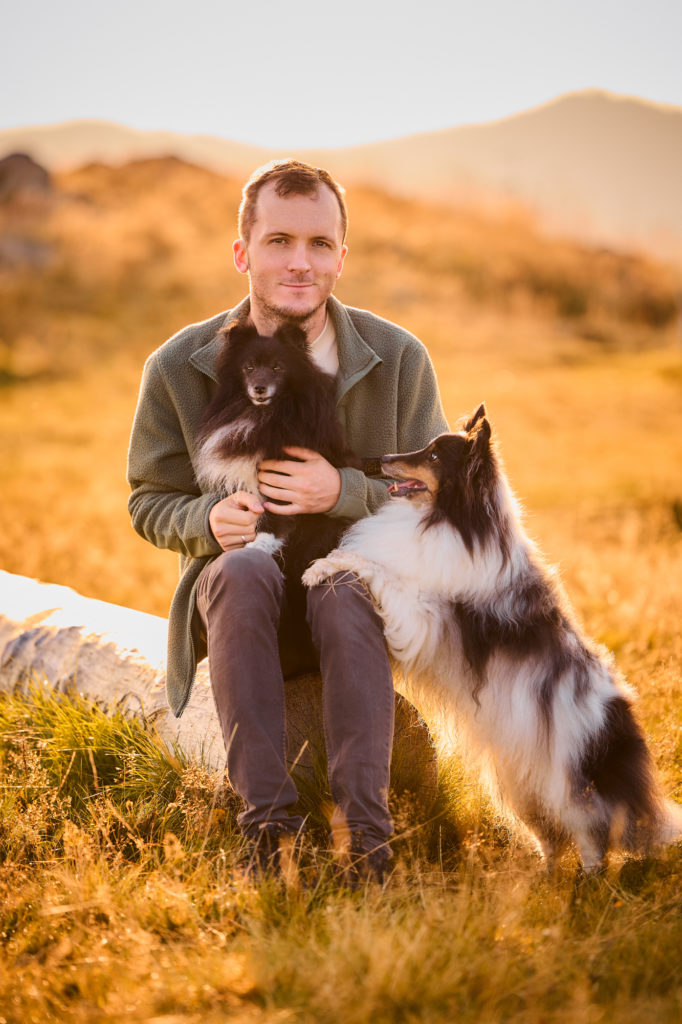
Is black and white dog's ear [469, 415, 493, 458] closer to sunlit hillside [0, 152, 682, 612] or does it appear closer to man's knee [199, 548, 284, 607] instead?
man's knee [199, 548, 284, 607]

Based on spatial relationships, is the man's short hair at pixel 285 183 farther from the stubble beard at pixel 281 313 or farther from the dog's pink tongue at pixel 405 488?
the dog's pink tongue at pixel 405 488

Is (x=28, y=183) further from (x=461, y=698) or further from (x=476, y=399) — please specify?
(x=461, y=698)

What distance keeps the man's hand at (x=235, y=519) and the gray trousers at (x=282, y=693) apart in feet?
0.71

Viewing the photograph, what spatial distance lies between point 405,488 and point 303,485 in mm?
406

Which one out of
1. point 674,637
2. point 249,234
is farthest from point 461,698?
point 674,637

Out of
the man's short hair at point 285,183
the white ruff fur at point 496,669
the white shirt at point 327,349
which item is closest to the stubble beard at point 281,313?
the white shirt at point 327,349

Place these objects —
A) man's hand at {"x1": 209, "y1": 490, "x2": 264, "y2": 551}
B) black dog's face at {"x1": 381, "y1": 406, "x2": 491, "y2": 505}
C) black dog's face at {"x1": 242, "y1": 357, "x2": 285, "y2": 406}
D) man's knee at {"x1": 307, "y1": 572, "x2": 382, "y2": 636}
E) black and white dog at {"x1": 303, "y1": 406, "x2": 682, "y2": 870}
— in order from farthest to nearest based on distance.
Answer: black dog's face at {"x1": 242, "y1": 357, "x2": 285, "y2": 406}
man's hand at {"x1": 209, "y1": 490, "x2": 264, "y2": 551}
black dog's face at {"x1": 381, "y1": 406, "x2": 491, "y2": 505}
black and white dog at {"x1": 303, "y1": 406, "x2": 682, "y2": 870}
man's knee at {"x1": 307, "y1": 572, "x2": 382, "y2": 636}

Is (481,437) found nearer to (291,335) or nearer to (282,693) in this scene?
(291,335)

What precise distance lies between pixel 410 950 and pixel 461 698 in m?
1.07

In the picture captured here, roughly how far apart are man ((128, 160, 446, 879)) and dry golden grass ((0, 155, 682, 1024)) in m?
0.32

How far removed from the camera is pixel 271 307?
11.0 feet

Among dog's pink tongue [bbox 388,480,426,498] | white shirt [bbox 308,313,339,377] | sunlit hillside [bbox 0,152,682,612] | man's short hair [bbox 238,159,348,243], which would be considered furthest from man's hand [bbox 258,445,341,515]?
sunlit hillside [bbox 0,152,682,612]

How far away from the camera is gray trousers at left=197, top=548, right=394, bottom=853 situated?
2572 mm

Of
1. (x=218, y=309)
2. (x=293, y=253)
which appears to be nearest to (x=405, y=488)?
(x=293, y=253)
